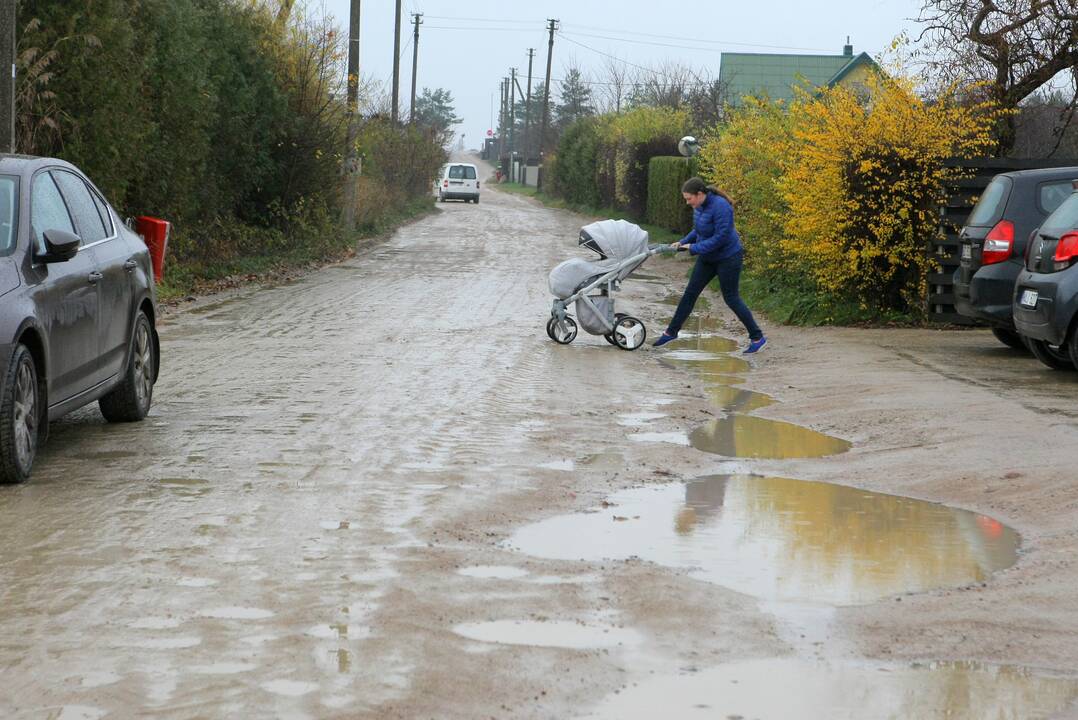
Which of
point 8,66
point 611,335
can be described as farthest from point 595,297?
point 8,66

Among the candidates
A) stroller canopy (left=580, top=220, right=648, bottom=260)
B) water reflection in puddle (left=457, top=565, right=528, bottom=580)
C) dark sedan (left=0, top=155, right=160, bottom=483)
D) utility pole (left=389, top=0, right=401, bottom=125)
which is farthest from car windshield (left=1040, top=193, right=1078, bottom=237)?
utility pole (left=389, top=0, right=401, bottom=125)

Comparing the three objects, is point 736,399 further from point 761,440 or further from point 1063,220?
point 1063,220

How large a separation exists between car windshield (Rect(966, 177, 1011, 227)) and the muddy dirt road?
6.84ft

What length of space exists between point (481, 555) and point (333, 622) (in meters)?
1.12

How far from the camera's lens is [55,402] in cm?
778

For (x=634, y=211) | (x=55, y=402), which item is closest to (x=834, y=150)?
(x=55, y=402)

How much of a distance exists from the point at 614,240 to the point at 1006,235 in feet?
12.2

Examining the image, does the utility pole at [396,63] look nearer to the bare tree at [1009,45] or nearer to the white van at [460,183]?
the white van at [460,183]

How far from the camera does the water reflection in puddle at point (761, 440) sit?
8.86 meters

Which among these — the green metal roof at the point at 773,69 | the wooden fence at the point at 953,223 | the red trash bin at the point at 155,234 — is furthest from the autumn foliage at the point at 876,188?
Answer: the green metal roof at the point at 773,69

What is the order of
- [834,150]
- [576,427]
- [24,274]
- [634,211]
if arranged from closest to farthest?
[24,274] → [576,427] → [834,150] → [634,211]

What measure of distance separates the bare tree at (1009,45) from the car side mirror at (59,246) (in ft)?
54.1

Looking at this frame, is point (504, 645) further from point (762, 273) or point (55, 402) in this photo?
point (762, 273)

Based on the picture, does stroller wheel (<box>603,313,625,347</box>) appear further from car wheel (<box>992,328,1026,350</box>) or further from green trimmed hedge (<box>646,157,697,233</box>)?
green trimmed hedge (<box>646,157,697,233</box>)
